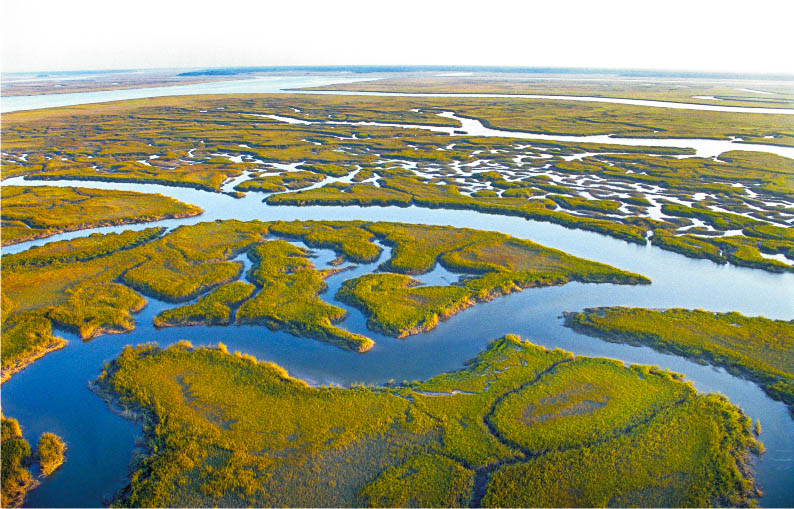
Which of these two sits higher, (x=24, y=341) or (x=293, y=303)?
(x=293, y=303)

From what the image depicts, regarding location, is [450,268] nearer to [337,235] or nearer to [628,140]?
[337,235]

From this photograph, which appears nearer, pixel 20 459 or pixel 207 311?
pixel 20 459

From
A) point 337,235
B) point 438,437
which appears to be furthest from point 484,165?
point 438,437

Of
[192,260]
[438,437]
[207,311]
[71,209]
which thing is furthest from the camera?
[71,209]

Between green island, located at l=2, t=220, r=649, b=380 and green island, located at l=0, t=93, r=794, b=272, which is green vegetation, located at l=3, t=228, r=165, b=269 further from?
green island, located at l=0, t=93, r=794, b=272

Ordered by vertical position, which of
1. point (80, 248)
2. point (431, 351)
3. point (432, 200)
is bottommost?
point (431, 351)

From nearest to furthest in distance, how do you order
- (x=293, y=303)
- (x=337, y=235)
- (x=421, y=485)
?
(x=421, y=485), (x=293, y=303), (x=337, y=235)

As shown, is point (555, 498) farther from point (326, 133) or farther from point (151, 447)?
point (326, 133)

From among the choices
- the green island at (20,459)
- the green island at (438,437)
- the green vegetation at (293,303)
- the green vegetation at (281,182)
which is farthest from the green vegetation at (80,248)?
the green island at (20,459)
